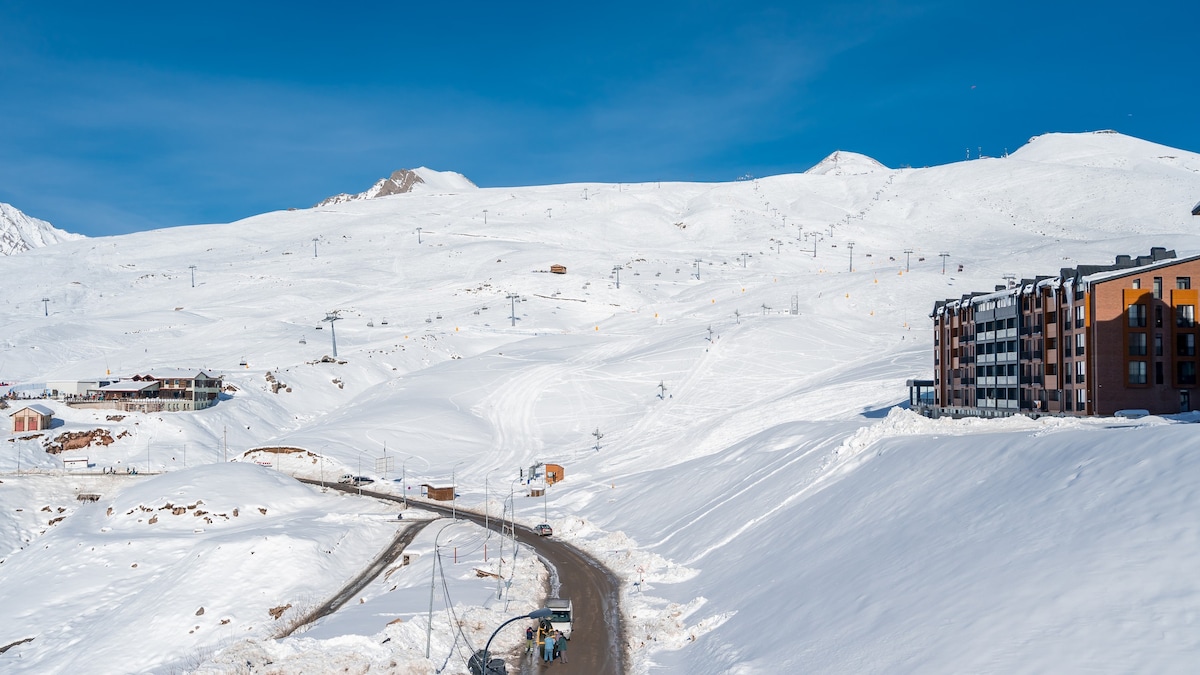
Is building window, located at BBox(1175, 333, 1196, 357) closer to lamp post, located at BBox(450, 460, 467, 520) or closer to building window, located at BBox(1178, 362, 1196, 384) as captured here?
building window, located at BBox(1178, 362, 1196, 384)

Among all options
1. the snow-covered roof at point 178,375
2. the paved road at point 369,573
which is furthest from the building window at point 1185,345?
the snow-covered roof at point 178,375

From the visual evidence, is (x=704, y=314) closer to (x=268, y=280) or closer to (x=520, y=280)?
(x=520, y=280)

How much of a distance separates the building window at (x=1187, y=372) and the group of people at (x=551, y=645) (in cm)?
4657

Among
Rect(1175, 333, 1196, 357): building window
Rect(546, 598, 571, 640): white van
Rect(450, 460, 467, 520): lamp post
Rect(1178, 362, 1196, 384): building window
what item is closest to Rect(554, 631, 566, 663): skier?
Rect(546, 598, 571, 640): white van


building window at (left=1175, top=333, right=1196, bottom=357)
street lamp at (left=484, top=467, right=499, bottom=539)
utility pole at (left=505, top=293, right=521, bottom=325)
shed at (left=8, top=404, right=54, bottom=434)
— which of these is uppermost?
utility pole at (left=505, top=293, right=521, bottom=325)

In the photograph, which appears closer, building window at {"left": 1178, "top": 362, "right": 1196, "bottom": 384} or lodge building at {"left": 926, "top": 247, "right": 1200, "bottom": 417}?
lodge building at {"left": 926, "top": 247, "right": 1200, "bottom": 417}

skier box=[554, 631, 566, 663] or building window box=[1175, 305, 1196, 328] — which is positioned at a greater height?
building window box=[1175, 305, 1196, 328]

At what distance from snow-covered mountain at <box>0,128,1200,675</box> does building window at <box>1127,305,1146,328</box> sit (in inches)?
320

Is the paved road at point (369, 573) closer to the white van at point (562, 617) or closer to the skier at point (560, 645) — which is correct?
the white van at point (562, 617)

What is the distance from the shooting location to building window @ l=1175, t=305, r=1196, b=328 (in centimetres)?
5662

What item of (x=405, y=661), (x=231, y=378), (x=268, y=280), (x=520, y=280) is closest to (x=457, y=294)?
(x=520, y=280)

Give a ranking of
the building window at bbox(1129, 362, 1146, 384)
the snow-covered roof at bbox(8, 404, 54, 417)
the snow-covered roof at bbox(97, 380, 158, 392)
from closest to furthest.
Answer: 1. the building window at bbox(1129, 362, 1146, 384)
2. the snow-covered roof at bbox(8, 404, 54, 417)
3. the snow-covered roof at bbox(97, 380, 158, 392)

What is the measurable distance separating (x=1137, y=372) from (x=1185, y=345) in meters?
4.31

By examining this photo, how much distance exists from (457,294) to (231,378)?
232 ft
